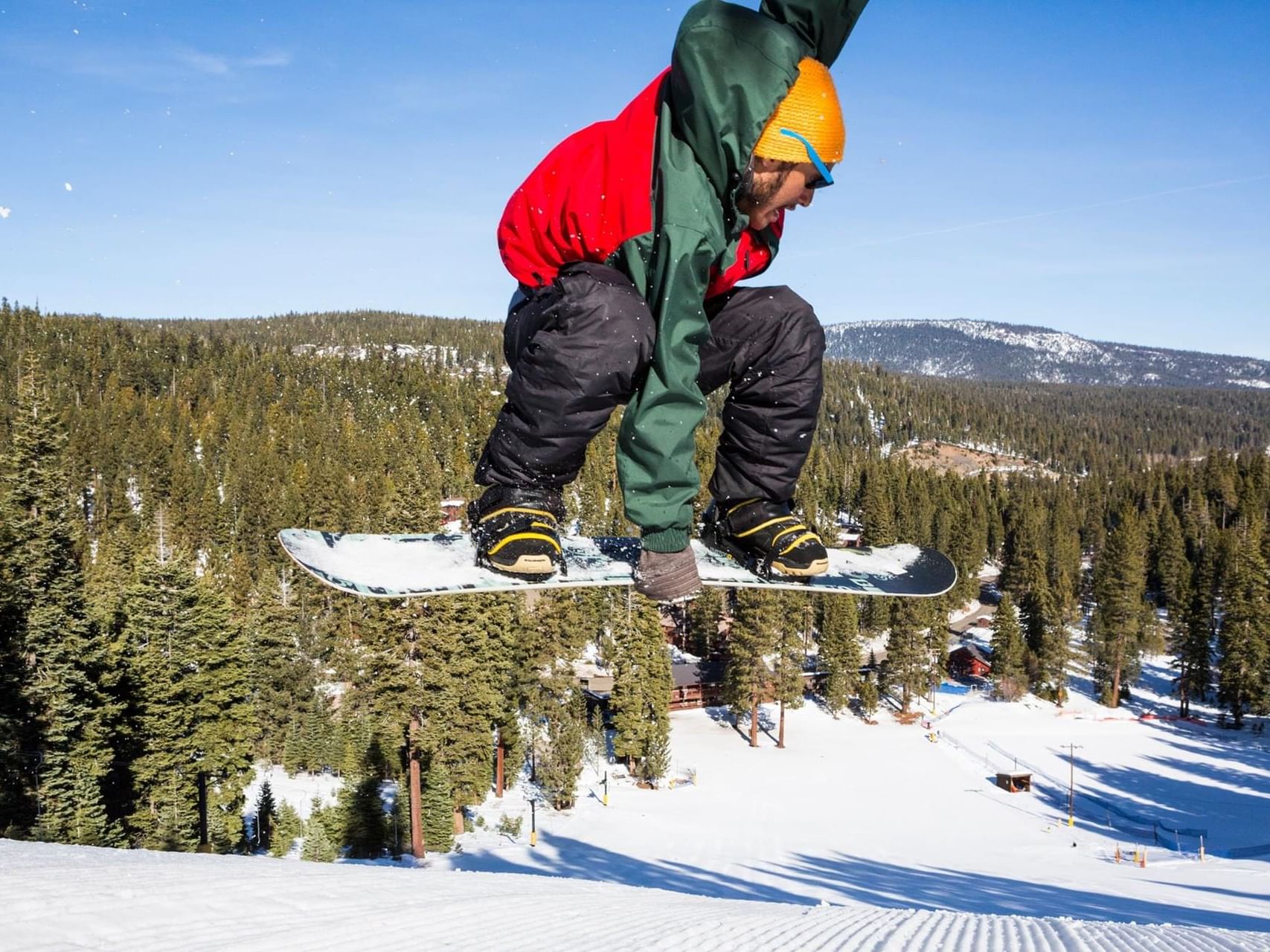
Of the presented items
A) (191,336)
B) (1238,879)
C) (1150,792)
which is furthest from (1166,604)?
(191,336)

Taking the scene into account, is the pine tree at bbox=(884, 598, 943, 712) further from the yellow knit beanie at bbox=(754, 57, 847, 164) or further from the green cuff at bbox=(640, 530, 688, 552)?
the yellow knit beanie at bbox=(754, 57, 847, 164)

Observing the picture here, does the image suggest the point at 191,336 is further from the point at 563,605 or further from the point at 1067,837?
the point at 1067,837

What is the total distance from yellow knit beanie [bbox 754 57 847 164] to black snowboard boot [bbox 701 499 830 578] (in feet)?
5.50

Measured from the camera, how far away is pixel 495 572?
146 inches

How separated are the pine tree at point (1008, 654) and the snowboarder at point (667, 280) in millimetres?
48850

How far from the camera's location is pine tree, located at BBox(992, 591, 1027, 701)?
47688 millimetres

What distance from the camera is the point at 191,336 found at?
112375 millimetres

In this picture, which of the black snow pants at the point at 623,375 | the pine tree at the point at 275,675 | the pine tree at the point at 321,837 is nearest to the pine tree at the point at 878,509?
the pine tree at the point at 275,675

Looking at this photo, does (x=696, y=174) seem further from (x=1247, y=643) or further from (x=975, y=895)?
(x=1247, y=643)

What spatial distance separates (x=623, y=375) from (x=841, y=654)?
4222 centimetres

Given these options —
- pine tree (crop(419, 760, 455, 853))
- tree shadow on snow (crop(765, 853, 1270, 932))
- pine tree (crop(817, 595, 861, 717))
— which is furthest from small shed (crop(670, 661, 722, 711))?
pine tree (crop(419, 760, 455, 853))

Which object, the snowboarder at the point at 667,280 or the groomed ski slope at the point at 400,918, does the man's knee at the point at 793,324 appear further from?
the groomed ski slope at the point at 400,918

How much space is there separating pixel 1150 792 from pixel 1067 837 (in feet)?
33.1

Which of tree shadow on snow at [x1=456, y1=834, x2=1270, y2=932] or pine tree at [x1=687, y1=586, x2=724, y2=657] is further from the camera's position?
pine tree at [x1=687, y1=586, x2=724, y2=657]
